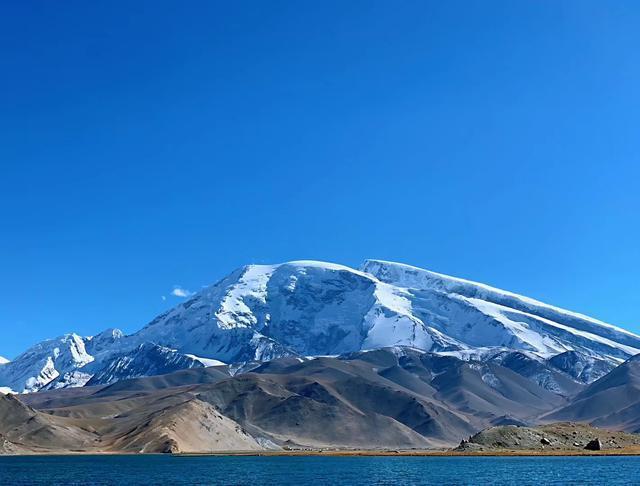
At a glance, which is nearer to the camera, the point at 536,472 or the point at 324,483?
the point at 324,483

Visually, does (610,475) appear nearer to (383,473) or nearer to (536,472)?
(536,472)

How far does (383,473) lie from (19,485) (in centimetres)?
7392

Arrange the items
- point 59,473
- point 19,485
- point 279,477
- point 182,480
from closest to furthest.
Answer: point 19,485 → point 182,480 → point 279,477 → point 59,473

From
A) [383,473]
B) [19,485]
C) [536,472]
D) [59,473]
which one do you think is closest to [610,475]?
[536,472]

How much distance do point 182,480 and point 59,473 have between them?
45.1 m

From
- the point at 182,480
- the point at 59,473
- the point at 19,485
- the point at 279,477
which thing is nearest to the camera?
the point at 19,485

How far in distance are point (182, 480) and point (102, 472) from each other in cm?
4145

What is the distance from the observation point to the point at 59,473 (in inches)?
7160

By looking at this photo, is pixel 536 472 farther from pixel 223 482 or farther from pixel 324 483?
pixel 223 482

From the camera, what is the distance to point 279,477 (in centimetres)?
16300

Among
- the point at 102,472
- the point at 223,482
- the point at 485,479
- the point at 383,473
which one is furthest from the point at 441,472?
the point at 102,472

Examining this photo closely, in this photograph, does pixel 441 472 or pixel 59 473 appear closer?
pixel 441 472

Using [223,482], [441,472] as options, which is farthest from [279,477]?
[441,472]

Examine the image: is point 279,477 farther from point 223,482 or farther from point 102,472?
A: point 102,472
